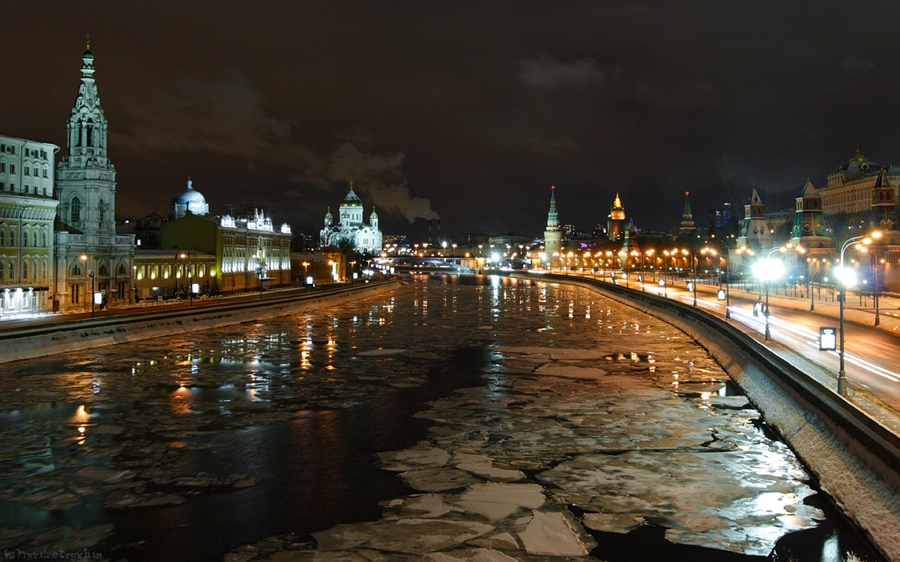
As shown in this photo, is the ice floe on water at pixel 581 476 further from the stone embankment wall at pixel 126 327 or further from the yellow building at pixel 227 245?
the yellow building at pixel 227 245

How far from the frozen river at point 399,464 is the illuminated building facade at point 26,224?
57.9 feet

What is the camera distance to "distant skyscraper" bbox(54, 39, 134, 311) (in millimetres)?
59031

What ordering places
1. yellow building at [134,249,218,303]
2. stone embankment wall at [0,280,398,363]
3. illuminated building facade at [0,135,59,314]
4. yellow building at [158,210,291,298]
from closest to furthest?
stone embankment wall at [0,280,398,363] → illuminated building facade at [0,135,59,314] → yellow building at [134,249,218,303] → yellow building at [158,210,291,298]

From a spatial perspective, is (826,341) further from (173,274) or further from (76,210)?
(173,274)

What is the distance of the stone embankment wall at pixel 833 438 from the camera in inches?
568

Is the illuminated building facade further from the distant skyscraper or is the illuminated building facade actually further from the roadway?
the roadway

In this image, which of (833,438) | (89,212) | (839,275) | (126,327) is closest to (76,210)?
(89,212)

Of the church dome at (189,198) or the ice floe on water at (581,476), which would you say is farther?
the church dome at (189,198)

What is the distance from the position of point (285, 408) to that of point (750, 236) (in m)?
125

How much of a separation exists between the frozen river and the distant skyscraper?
24.0 meters

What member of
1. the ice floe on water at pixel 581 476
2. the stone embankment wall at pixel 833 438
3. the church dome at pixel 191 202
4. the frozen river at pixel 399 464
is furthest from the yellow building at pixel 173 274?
the stone embankment wall at pixel 833 438

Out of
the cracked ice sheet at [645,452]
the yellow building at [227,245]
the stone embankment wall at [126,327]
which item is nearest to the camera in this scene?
the cracked ice sheet at [645,452]

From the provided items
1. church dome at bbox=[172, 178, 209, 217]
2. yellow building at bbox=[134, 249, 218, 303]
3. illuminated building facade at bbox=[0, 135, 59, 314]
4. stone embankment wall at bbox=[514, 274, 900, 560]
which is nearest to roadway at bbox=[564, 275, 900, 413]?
stone embankment wall at bbox=[514, 274, 900, 560]

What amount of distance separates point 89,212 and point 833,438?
59560mm
